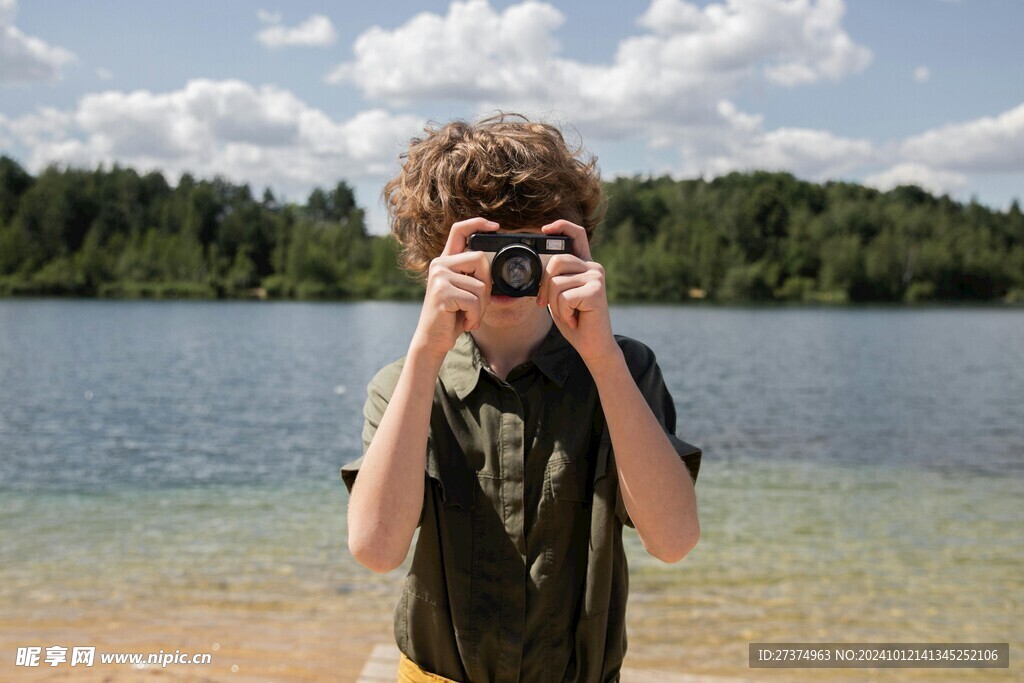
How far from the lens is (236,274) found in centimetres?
9762

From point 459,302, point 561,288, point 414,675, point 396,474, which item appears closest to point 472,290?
point 459,302

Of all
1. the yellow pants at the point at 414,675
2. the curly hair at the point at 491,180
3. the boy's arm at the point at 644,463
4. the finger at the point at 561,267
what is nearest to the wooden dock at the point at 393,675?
the yellow pants at the point at 414,675

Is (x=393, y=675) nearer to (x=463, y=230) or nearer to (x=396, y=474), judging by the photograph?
(x=396, y=474)

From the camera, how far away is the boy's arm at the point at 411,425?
1.73m

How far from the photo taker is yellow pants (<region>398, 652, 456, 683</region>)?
72.5 inches

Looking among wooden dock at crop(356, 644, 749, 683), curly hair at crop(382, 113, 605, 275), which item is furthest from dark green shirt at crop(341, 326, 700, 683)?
wooden dock at crop(356, 644, 749, 683)

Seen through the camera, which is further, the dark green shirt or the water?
the water

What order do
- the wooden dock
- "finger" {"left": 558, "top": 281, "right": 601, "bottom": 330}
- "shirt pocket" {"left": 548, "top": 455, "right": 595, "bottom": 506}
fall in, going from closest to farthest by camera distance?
"finger" {"left": 558, "top": 281, "right": 601, "bottom": 330} → "shirt pocket" {"left": 548, "top": 455, "right": 595, "bottom": 506} → the wooden dock

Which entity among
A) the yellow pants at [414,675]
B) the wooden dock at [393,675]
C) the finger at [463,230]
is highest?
the finger at [463,230]

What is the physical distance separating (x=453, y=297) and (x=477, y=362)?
0.69 ft

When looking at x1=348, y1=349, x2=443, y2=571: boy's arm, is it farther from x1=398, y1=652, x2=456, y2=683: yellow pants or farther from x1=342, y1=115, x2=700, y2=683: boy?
x1=398, y1=652, x2=456, y2=683: yellow pants

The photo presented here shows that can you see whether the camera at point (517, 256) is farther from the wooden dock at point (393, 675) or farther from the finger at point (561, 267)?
the wooden dock at point (393, 675)

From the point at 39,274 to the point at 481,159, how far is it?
10415 centimetres

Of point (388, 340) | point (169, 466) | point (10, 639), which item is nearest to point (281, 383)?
point (169, 466)
